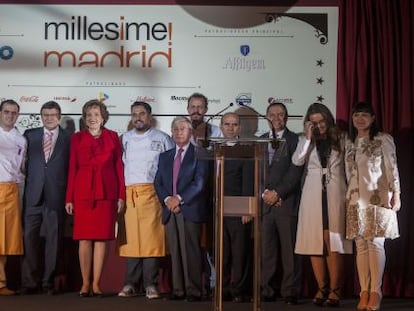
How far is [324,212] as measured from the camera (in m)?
5.88

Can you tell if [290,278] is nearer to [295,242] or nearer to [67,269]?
[295,242]

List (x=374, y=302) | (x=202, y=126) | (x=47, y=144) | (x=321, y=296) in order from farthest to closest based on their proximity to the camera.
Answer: (x=202, y=126)
(x=47, y=144)
(x=321, y=296)
(x=374, y=302)

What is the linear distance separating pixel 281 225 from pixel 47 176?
80.9 inches

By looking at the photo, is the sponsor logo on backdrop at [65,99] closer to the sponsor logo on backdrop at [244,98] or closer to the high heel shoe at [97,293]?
the sponsor logo on backdrop at [244,98]

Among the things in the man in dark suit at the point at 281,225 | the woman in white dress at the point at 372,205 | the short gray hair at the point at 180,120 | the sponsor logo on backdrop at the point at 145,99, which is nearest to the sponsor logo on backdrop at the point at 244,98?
the short gray hair at the point at 180,120

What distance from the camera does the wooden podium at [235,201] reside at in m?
4.45

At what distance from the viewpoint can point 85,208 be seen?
19.9ft

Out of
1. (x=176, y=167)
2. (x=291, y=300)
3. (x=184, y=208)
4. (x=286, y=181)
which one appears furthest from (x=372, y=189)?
(x=176, y=167)

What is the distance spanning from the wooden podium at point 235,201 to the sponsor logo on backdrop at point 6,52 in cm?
285

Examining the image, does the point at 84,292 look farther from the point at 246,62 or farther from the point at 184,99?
the point at 246,62

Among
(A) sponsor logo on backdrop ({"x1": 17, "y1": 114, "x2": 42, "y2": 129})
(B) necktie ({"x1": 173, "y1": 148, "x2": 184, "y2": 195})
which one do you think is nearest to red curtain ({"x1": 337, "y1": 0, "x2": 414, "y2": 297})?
(B) necktie ({"x1": 173, "y1": 148, "x2": 184, "y2": 195})

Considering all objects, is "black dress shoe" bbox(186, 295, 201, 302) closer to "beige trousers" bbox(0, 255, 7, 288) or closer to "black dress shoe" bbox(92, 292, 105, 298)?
"black dress shoe" bbox(92, 292, 105, 298)

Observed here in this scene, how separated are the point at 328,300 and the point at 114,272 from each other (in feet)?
6.45

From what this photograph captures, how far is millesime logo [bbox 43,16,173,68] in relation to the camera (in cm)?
669
